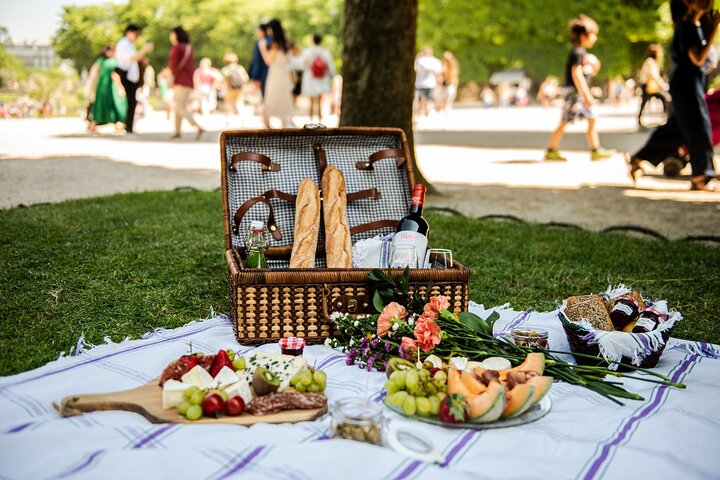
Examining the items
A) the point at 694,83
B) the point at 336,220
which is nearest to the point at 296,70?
the point at 694,83

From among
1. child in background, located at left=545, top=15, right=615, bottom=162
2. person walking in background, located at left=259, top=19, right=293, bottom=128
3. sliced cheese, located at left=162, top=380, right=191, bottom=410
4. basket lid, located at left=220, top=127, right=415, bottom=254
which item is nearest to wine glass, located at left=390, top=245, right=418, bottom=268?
basket lid, located at left=220, top=127, right=415, bottom=254

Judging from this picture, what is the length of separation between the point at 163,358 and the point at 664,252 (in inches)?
150

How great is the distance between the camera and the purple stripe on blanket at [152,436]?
7.24 feet

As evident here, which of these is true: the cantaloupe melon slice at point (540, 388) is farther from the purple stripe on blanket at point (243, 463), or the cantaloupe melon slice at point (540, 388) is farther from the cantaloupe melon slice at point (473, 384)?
the purple stripe on blanket at point (243, 463)

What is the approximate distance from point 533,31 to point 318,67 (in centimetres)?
3001

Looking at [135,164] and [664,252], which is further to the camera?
[135,164]

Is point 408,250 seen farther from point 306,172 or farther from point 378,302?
point 306,172

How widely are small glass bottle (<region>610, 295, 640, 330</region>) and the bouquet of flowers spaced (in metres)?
0.25

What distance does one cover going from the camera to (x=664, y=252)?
5.29 m

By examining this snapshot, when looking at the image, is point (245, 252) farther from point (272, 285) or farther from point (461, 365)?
point (461, 365)

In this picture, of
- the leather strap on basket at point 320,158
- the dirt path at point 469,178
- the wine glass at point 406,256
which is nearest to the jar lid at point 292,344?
the wine glass at point 406,256

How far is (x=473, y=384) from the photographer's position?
2.41 m

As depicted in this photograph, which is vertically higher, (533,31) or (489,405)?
(533,31)

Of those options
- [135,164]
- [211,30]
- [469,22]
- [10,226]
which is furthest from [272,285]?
[211,30]
